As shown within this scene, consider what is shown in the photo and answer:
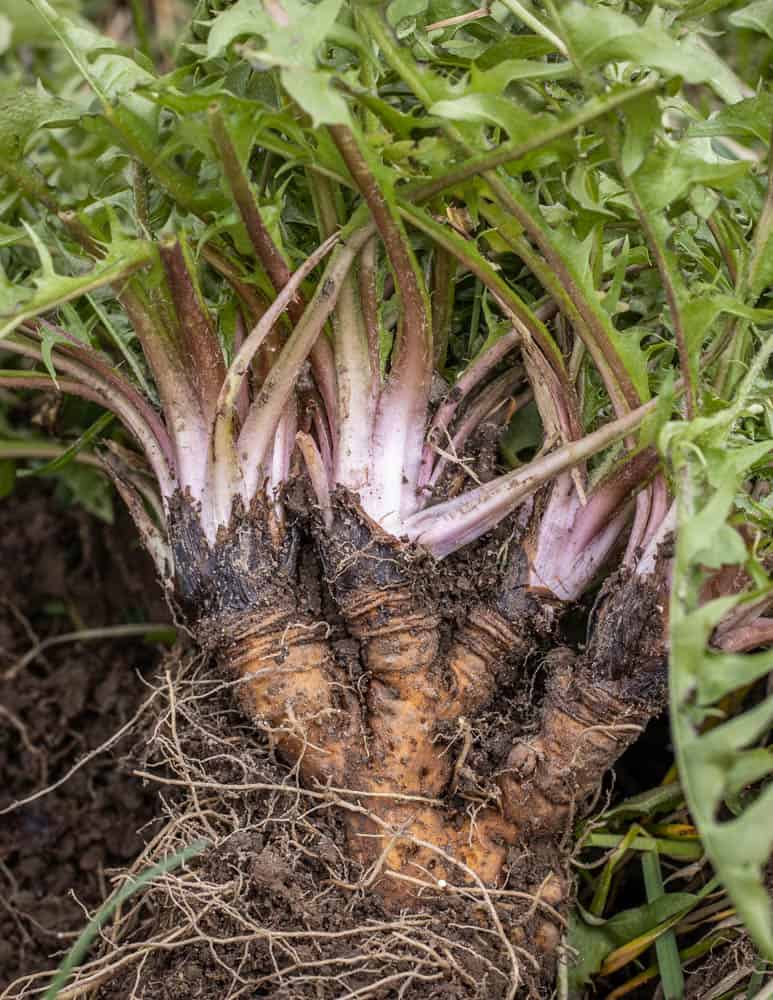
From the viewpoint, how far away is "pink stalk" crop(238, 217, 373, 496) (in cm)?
131

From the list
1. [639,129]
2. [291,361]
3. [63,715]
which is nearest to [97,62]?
[291,361]

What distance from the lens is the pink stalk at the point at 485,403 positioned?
4.79 feet

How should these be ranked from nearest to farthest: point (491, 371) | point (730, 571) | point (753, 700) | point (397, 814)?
1. point (730, 571)
2. point (397, 814)
3. point (491, 371)
4. point (753, 700)

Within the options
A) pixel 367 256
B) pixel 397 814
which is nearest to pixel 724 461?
pixel 367 256

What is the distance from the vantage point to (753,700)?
66.2 inches

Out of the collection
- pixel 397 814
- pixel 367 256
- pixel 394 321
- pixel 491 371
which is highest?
pixel 367 256

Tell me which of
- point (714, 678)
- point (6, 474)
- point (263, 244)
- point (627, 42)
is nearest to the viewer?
point (714, 678)

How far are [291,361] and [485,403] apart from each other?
32 centimetres

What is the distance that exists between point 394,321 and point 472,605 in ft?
1.40

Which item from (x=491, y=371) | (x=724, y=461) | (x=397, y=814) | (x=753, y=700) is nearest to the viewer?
(x=724, y=461)

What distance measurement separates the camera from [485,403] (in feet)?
4.89

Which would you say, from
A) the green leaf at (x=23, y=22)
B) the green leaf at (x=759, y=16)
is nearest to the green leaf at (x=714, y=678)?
the green leaf at (x=759, y=16)

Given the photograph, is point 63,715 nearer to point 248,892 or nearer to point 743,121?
point 248,892

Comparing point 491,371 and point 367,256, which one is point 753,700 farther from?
point 367,256
